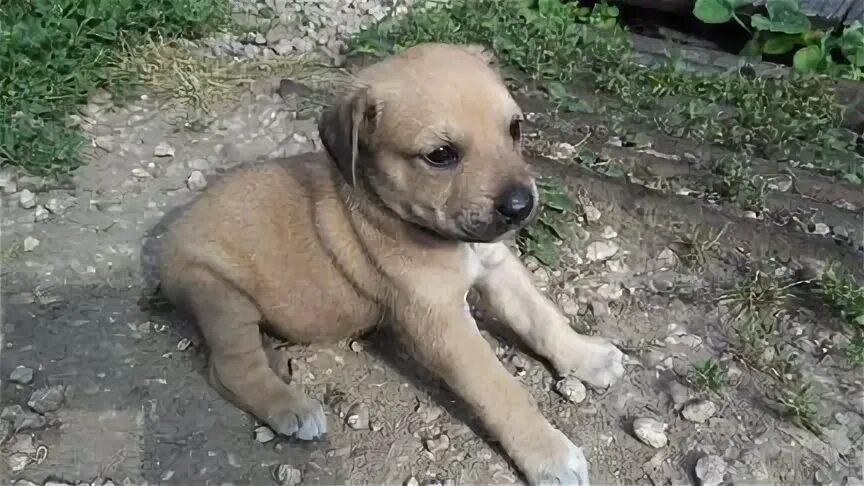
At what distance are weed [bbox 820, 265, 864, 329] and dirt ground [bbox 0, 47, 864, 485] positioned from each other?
0.07 metres

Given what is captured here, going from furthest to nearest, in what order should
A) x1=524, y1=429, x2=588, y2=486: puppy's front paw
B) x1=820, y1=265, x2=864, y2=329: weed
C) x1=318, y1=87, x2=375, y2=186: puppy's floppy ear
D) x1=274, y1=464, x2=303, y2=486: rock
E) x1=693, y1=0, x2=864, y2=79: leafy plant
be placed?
x1=693, y1=0, x2=864, y2=79: leafy plant < x1=820, y1=265, x2=864, y2=329: weed < x1=274, y1=464, x2=303, y2=486: rock < x1=524, y1=429, x2=588, y2=486: puppy's front paw < x1=318, y1=87, x2=375, y2=186: puppy's floppy ear

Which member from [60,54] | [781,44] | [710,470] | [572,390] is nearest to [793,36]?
[781,44]

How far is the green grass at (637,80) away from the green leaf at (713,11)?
19.7 inches

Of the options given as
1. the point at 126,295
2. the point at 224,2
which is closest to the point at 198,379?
the point at 126,295

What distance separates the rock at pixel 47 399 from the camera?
3.90 m

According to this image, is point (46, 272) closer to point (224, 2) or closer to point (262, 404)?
point (262, 404)

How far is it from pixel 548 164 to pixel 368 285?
5.72 feet

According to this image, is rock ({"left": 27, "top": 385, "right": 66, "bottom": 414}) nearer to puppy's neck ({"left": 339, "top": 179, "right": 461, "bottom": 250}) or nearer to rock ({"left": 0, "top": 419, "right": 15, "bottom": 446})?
rock ({"left": 0, "top": 419, "right": 15, "bottom": 446})

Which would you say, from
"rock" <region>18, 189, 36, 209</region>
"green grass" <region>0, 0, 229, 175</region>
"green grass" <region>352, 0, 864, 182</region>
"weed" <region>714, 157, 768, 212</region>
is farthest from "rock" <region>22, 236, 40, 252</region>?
"weed" <region>714, 157, 768, 212</region>

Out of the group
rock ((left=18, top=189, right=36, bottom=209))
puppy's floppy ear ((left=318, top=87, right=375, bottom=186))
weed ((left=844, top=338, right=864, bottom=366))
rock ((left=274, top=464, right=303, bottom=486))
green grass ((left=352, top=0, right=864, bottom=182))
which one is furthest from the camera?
green grass ((left=352, top=0, right=864, bottom=182))

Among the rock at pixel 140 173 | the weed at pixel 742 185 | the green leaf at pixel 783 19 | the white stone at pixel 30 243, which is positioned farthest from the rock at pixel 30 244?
the green leaf at pixel 783 19

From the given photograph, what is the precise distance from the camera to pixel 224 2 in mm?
6457

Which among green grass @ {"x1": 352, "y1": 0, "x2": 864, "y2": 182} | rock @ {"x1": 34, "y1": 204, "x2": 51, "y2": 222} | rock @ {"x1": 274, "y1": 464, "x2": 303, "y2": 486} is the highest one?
green grass @ {"x1": 352, "y1": 0, "x2": 864, "y2": 182}

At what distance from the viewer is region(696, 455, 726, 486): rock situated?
355cm
